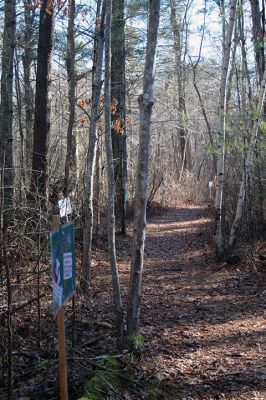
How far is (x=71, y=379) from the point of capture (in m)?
3.70

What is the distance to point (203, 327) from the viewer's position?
561cm

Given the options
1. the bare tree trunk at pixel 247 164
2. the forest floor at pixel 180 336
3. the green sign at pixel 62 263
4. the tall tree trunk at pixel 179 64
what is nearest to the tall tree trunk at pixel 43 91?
the forest floor at pixel 180 336

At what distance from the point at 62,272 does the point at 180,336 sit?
293cm

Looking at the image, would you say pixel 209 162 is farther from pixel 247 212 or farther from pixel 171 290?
pixel 171 290

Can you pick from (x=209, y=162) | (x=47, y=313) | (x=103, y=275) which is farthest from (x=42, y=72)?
(x=209, y=162)

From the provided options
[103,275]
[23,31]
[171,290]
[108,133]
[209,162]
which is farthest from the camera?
[209,162]

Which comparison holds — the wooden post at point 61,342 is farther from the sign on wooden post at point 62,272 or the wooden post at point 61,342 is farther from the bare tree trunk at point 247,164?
the bare tree trunk at point 247,164

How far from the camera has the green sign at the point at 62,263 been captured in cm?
272

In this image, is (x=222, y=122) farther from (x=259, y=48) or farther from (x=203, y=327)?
(x=203, y=327)

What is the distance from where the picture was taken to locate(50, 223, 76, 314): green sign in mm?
2719

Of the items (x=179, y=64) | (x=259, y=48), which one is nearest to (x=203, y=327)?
(x=259, y=48)

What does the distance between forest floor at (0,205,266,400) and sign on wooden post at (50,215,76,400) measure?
2.27 feet

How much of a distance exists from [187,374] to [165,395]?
0.52 metres

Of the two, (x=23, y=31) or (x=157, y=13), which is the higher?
(x=23, y=31)
